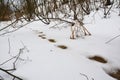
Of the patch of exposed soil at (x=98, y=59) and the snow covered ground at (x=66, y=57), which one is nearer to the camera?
the snow covered ground at (x=66, y=57)

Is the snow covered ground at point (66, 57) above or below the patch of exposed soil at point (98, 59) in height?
above

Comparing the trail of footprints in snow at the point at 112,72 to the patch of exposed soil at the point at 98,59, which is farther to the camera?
the patch of exposed soil at the point at 98,59

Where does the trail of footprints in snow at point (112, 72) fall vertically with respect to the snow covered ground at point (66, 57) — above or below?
below

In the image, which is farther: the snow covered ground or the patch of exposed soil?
the patch of exposed soil

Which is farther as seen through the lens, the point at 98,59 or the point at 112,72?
the point at 98,59

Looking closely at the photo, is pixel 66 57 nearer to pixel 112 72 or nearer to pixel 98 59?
pixel 98 59

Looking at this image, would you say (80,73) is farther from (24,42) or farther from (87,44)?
(24,42)

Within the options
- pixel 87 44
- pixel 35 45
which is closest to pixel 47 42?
pixel 35 45

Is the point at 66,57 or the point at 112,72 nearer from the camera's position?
the point at 112,72

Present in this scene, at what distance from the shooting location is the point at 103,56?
5.66 feet

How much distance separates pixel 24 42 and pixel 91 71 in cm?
100

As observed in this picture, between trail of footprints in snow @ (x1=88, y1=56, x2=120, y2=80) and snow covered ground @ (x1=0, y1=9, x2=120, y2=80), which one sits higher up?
snow covered ground @ (x1=0, y1=9, x2=120, y2=80)

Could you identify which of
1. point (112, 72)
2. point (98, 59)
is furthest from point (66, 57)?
point (112, 72)

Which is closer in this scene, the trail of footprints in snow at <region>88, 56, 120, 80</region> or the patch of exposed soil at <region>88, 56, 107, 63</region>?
the trail of footprints in snow at <region>88, 56, 120, 80</region>
